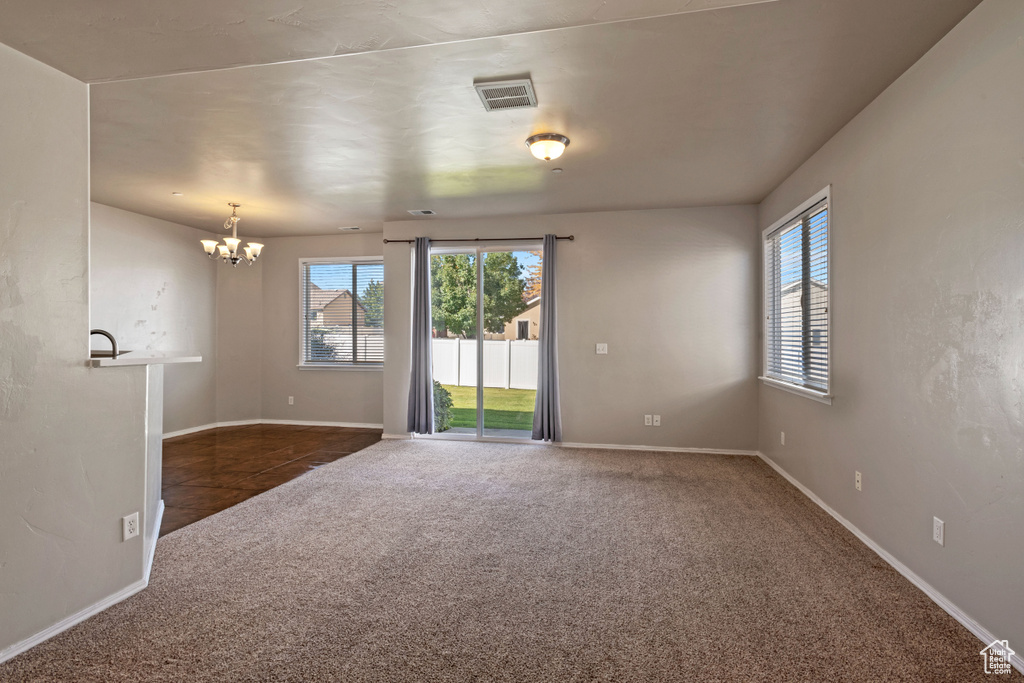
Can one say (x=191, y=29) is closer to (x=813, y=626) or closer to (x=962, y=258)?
(x=962, y=258)

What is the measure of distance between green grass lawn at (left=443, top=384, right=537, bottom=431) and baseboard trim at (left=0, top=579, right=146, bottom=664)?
3944mm

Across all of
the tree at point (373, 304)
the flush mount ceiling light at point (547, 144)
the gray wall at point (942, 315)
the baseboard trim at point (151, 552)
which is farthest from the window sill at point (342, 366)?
the gray wall at point (942, 315)

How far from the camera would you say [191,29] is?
190cm

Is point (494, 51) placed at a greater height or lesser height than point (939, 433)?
greater

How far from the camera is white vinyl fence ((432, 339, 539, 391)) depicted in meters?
6.11

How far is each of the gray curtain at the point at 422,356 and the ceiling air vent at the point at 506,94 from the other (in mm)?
3231

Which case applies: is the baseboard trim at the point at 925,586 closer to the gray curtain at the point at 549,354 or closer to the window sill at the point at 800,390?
the window sill at the point at 800,390

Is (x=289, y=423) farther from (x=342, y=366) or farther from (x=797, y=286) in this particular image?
(x=797, y=286)

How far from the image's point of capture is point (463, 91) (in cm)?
291

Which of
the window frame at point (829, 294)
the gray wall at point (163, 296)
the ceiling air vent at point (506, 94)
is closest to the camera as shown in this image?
the ceiling air vent at point (506, 94)

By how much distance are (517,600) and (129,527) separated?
1.88 meters

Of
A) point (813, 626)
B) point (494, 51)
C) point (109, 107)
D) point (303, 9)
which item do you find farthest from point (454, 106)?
point (813, 626)

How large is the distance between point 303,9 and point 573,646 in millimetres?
2526

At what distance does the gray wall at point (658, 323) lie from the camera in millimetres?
5547
